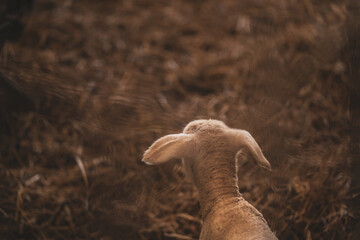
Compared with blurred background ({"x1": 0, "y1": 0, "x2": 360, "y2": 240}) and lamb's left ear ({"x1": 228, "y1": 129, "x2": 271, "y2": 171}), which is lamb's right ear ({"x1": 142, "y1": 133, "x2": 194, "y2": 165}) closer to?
lamb's left ear ({"x1": 228, "y1": 129, "x2": 271, "y2": 171})

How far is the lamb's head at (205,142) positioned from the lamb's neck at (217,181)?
0.02 m

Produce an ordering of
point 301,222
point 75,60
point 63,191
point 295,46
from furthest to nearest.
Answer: point 75,60, point 295,46, point 63,191, point 301,222

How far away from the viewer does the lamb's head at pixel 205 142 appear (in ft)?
2.89

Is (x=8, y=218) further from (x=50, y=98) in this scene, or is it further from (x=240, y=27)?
(x=240, y=27)

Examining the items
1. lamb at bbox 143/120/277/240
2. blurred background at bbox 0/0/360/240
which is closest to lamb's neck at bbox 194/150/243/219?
lamb at bbox 143/120/277/240

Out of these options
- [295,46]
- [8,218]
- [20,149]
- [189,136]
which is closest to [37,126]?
[20,149]

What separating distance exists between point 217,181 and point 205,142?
0.10 meters

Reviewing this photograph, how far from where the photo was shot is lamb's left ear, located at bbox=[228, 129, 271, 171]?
0.88 meters

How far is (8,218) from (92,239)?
0.82 feet

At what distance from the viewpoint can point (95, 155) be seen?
4.37ft

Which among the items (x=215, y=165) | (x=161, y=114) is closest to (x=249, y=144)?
(x=215, y=165)

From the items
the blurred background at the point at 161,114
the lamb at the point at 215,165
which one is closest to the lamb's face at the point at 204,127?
the lamb at the point at 215,165

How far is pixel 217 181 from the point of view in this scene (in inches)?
36.4

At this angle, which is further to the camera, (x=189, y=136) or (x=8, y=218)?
(x=8, y=218)
